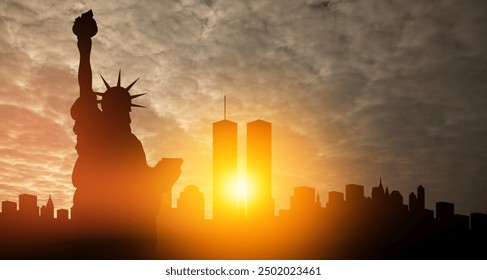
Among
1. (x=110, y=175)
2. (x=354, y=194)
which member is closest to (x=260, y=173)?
(x=354, y=194)

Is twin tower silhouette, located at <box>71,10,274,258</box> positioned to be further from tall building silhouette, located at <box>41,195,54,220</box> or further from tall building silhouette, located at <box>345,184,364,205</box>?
tall building silhouette, located at <box>345,184,364,205</box>

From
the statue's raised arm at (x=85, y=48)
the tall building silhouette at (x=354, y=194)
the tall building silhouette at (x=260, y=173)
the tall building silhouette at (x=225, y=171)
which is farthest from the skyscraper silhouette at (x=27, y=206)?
Answer: the tall building silhouette at (x=354, y=194)

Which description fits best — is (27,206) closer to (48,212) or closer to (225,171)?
(48,212)

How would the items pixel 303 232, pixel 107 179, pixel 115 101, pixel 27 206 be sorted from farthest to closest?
pixel 303 232
pixel 27 206
pixel 115 101
pixel 107 179

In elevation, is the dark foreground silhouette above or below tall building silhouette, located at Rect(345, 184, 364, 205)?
below

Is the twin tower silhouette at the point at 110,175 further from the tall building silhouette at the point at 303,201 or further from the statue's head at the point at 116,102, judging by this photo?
the tall building silhouette at the point at 303,201

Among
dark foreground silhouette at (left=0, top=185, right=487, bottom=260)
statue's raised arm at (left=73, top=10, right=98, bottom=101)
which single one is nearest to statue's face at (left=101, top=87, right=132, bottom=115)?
statue's raised arm at (left=73, top=10, right=98, bottom=101)
